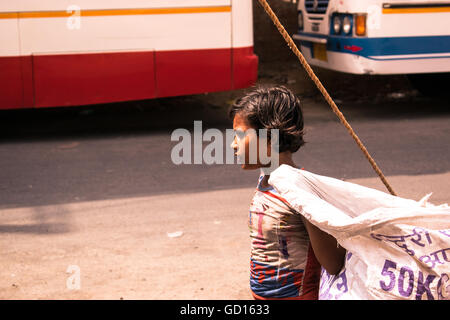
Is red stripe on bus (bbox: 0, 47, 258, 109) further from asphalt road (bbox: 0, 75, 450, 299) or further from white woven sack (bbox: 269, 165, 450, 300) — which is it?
white woven sack (bbox: 269, 165, 450, 300)

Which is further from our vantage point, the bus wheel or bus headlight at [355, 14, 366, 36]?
the bus wheel

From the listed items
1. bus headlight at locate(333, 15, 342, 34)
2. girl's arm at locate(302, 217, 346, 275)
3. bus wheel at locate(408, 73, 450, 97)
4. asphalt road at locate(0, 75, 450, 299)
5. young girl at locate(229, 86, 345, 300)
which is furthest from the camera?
bus wheel at locate(408, 73, 450, 97)

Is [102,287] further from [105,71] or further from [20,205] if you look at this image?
[105,71]

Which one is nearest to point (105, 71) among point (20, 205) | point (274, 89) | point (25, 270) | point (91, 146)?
point (91, 146)

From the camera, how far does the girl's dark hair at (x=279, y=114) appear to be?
1.99 m

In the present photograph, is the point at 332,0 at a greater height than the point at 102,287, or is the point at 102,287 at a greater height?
the point at 332,0

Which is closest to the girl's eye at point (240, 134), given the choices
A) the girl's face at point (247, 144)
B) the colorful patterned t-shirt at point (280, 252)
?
the girl's face at point (247, 144)

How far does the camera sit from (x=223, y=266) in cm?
404

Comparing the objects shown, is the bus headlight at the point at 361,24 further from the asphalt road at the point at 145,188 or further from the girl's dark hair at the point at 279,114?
the girl's dark hair at the point at 279,114

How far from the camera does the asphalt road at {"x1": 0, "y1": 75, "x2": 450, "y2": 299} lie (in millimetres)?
3922

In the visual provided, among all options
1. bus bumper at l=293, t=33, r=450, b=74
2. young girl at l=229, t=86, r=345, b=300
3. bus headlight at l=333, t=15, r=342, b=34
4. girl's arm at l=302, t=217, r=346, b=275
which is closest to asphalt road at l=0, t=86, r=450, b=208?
bus bumper at l=293, t=33, r=450, b=74

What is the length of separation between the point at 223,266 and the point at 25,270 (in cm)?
112

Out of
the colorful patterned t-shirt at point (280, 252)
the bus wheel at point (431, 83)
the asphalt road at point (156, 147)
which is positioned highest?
the colorful patterned t-shirt at point (280, 252)

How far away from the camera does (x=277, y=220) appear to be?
1980 mm
